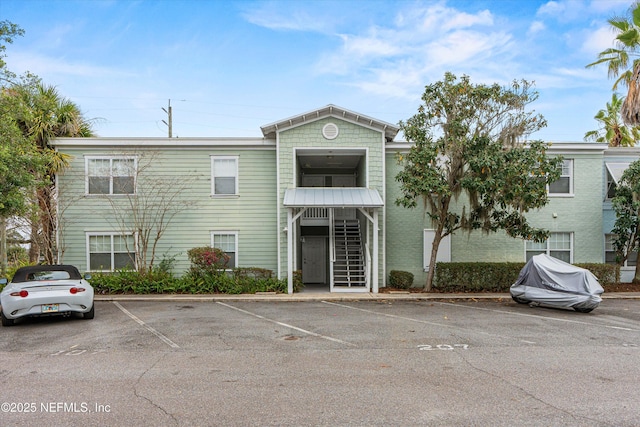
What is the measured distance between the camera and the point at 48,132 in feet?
55.5

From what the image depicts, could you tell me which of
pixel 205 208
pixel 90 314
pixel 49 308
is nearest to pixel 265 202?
pixel 205 208

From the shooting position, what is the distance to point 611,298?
49.6ft

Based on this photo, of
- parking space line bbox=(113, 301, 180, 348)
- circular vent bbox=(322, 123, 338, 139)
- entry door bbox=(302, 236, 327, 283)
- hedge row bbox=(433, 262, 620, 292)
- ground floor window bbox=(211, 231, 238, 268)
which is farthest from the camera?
entry door bbox=(302, 236, 327, 283)

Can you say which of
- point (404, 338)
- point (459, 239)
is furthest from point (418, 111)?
point (404, 338)

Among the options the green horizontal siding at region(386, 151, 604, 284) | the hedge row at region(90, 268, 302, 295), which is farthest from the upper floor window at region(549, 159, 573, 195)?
the hedge row at region(90, 268, 302, 295)

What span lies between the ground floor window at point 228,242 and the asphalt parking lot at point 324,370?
5.65 meters

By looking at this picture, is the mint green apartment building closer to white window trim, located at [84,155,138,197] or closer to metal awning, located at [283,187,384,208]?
white window trim, located at [84,155,138,197]

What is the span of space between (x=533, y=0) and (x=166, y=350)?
1749cm

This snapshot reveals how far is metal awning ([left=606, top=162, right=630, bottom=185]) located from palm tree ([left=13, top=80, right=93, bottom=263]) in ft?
69.4

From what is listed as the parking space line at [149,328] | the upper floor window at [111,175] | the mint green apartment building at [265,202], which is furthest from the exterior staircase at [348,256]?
the upper floor window at [111,175]

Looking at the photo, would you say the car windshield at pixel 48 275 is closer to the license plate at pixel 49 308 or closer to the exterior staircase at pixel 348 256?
the license plate at pixel 49 308

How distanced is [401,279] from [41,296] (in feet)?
36.8

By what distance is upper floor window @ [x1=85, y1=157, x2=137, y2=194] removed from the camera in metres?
17.3

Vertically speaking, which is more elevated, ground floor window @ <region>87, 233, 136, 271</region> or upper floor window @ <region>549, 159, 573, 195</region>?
upper floor window @ <region>549, 159, 573, 195</region>
